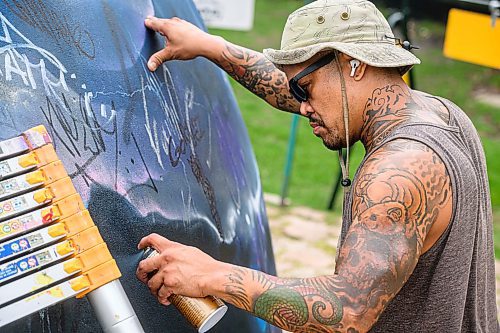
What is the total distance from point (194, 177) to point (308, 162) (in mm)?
5349

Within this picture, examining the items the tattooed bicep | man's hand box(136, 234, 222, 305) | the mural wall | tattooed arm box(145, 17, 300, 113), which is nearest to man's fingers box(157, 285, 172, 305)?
man's hand box(136, 234, 222, 305)

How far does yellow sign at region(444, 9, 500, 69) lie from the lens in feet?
19.0

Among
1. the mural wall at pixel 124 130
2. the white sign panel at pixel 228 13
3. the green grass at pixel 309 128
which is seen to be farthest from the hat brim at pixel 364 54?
the green grass at pixel 309 128

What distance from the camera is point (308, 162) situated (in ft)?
25.7

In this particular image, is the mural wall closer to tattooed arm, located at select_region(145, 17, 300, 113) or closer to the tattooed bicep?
tattooed arm, located at select_region(145, 17, 300, 113)

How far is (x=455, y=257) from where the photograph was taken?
2137 mm

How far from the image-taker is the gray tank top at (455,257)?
2.08 metres

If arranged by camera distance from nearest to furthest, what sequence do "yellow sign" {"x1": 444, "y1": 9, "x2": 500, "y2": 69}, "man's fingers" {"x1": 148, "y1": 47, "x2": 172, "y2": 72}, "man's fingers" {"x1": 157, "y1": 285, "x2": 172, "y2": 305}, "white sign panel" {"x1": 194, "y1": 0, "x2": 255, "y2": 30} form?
"man's fingers" {"x1": 157, "y1": 285, "x2": 172, "y2": 305}
"man's fingers" {"x1": 148, "y1": 47, "x2": 172, "y2": 72}
"yellow sign" {"x1": 444, "y1": 9, "x2": 500, "y2": 69}
"white sign panel" {"x1": 194, "y1": 0, "x2": 255, "y2": 30}

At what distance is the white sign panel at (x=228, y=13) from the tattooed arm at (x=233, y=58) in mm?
3147

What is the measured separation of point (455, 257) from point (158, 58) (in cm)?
110

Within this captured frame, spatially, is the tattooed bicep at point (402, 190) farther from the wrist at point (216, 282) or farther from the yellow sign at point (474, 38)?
the yellow sign at point (474, 38)

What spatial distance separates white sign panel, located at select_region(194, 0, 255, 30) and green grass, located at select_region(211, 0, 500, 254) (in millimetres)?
1600

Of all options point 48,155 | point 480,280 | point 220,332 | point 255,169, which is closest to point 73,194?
point 48,155

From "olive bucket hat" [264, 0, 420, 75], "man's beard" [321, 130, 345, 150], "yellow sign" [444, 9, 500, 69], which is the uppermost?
"olive bucket hat" [264, 0, 420, 75]
